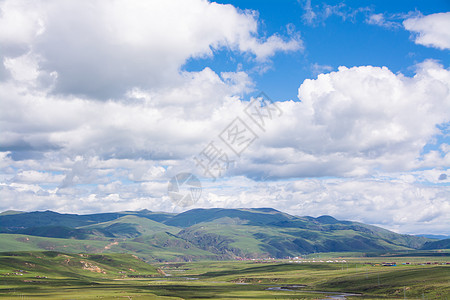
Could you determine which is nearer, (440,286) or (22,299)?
(22,299)

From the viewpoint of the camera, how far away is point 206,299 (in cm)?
19300

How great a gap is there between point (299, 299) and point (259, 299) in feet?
62.8

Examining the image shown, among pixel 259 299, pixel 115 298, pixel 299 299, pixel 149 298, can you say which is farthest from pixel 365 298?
pixel 115 298

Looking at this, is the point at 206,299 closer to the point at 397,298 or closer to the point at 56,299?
the point at 56,299

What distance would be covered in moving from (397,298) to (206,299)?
89.2 m

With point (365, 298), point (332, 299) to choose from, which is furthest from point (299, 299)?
point (365, 298)

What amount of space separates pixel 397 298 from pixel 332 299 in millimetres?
29339

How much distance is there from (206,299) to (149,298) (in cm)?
2738

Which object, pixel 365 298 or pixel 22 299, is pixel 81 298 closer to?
pixel 22 299

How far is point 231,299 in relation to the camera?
627ft

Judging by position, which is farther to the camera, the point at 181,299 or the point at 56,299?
the point at 181,299

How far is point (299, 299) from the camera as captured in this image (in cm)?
19025

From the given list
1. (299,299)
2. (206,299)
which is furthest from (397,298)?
(206,299)

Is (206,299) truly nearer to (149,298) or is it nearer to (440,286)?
(149,298)
